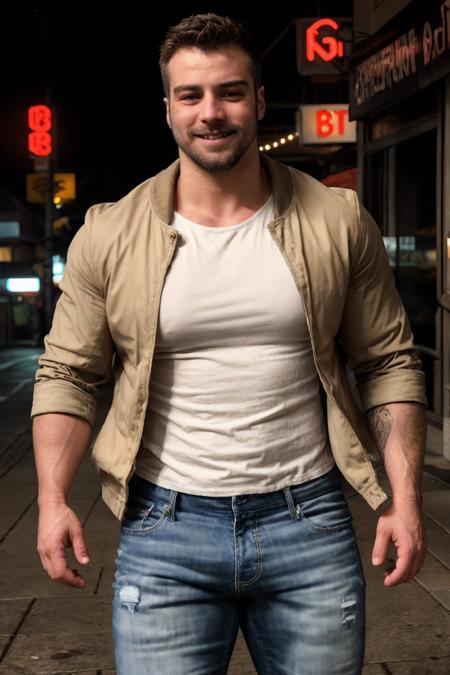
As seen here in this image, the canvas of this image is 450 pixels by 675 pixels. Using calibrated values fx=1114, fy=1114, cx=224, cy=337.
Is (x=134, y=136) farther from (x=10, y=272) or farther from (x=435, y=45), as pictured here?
(x=435, y=45)


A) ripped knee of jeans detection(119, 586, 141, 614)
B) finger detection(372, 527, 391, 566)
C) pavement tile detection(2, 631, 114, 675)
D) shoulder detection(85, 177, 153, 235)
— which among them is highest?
shoulder detection(85, 177, 153, 235)

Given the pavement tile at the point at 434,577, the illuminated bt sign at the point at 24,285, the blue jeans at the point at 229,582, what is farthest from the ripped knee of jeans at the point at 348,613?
the illuminated bt sign at the point at 24,285

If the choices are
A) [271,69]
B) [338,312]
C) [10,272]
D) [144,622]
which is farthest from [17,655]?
[10,272]

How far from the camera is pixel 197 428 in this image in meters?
2.55

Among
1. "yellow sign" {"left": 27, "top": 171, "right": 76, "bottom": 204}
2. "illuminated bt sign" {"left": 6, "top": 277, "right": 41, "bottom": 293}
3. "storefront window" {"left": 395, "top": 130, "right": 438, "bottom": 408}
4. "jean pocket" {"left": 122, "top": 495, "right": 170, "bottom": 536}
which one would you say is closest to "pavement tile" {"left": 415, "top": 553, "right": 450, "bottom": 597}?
"jean pocket" {"left": 122, "top": 495, "right": 170, "bottom": 536}

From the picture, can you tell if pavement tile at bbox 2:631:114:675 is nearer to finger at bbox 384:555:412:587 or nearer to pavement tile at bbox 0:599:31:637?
pavement tile at bbox 0:599:31:637

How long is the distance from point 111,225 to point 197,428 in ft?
1.73

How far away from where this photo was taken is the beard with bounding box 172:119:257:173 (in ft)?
8.49

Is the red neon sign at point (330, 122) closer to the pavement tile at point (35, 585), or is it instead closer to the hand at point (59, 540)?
the pavement tile at point (35, 585)

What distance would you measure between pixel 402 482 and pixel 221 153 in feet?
2.86

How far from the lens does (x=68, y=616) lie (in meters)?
5.35

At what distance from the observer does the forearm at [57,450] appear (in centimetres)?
258

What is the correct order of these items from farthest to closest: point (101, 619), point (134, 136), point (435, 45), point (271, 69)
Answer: point (134, 136) < point (271, 69) < point (435, 45) < point (101, 619)

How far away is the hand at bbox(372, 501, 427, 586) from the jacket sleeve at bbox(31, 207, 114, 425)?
737mm
